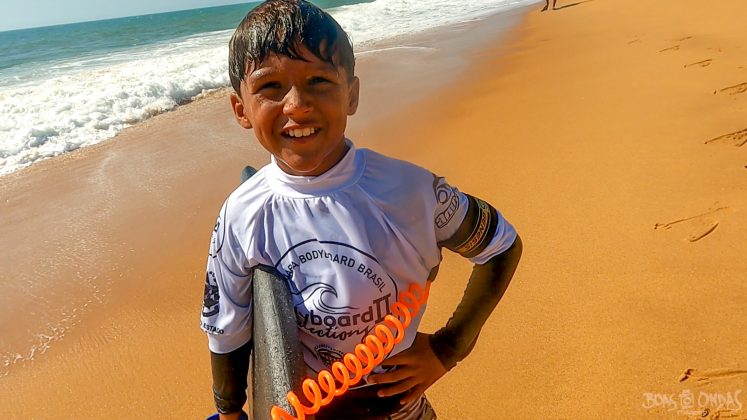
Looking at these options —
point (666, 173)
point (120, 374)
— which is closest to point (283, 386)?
point (120, 374)

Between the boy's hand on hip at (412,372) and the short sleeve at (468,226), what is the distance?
296mm

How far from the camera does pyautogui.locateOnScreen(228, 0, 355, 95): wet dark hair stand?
1.23 metres

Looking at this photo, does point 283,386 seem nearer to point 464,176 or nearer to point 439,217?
point 439,217

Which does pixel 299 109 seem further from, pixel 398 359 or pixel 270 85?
pixel 398 359

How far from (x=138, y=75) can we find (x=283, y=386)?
43.8 ft

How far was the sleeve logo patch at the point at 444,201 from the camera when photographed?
1382 mm

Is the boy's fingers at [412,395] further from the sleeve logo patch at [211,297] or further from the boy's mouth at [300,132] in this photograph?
the boy's mouth at [300,132]

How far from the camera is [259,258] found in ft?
4.26

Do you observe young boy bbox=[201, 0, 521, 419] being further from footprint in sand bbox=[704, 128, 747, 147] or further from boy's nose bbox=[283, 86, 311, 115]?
footprint in sand bbox=[704, 128, 747, 147]

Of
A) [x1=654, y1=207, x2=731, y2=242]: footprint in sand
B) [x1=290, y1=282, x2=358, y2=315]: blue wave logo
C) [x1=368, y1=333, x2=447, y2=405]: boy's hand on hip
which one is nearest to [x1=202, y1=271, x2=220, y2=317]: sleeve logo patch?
[x1=290, y1=282, x2=358, y2=315]: blue wave logo

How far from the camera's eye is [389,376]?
142 cm

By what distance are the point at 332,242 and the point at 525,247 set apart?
8.05 feet

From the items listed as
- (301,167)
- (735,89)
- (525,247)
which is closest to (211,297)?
(301,167)

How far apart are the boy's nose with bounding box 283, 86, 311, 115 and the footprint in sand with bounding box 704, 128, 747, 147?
415 cm
